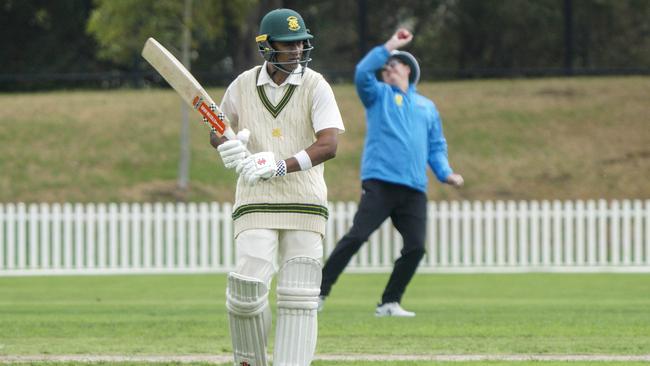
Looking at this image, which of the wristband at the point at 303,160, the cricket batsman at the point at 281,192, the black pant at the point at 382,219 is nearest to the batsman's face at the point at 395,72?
the black pant at the point at 382,219

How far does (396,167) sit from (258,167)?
4192 millimetres

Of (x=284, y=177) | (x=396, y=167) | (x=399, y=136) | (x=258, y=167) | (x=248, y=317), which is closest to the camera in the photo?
(x=258, y=167)

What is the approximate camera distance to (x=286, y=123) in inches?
268

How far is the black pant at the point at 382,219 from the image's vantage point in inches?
416

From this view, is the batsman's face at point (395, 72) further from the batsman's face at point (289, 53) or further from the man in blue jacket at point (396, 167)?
the batsman's face at point (289, 53)

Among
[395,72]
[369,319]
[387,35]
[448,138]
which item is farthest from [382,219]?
[387,35]

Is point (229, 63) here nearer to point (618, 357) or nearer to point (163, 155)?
point (163, 155)

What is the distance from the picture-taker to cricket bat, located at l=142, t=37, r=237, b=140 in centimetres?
677

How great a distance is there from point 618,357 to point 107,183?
57.2ft

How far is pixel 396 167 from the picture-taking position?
34.7 feet

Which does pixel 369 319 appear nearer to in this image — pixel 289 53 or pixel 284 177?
pixel 284 177

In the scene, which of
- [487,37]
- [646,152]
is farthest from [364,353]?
[487,37]

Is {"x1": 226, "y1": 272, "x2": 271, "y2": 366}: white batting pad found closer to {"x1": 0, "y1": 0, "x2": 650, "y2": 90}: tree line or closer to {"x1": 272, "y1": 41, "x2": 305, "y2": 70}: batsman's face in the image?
{"x1": 272, "y1": 41, "x2": 305, "y2": 70}: batsman's face

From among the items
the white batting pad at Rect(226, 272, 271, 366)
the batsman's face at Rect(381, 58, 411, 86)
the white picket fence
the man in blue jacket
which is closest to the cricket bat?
the white batting pad at Rect(226, 272, 271, 366)
